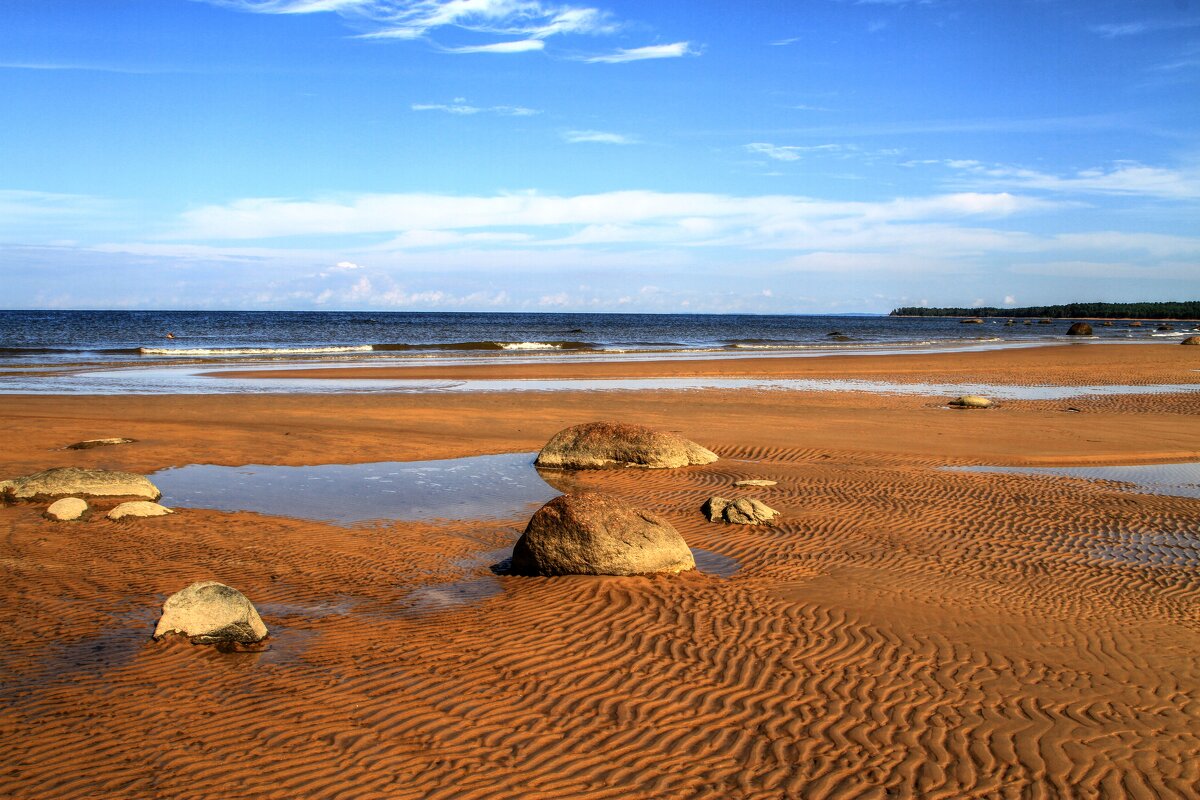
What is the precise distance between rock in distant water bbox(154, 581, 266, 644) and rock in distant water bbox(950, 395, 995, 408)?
21.4 meters

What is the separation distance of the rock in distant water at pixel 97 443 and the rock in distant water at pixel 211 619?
423 inches

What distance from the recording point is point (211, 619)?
285 inches

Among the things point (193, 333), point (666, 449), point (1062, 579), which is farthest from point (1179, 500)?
point (193, 333)

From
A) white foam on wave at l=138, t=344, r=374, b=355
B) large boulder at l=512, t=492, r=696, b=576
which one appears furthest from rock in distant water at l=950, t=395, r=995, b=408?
white foam on wave at l=138, t=344, r=374, b=355

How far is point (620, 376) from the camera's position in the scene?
116ft

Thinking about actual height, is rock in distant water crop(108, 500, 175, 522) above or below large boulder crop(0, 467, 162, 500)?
below

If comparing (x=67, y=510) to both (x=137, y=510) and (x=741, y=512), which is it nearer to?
(x=137, y=510)

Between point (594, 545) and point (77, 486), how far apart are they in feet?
25.2

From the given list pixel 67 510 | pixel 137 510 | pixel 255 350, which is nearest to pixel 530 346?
pixel 255 350

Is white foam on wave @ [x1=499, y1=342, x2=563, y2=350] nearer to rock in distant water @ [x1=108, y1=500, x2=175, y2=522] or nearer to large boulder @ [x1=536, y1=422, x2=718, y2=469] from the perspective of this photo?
large boulder @ [x1=536, y1=422, x2=718, y2=469]

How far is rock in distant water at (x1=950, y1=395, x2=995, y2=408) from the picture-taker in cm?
2431

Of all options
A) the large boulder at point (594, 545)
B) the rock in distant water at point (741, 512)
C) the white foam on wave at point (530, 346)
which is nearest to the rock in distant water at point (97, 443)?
the large boulder at point (594, 545)

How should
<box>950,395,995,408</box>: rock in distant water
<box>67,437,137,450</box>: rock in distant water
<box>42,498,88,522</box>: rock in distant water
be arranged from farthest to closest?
<box>950,395,995,408</box>: rock in distant water, <box>67,437,137,450</box>: rock in distant water, <box>42,498,88,522</box>: rock in distant water

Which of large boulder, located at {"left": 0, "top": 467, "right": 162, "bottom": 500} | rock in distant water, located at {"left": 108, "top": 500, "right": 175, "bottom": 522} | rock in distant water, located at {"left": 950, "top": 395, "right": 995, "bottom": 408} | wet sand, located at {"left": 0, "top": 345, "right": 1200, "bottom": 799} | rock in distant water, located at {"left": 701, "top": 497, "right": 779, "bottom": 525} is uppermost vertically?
rock in distant water, located at {"left": 950, "top": 395, "right": 995, "bottom": 408}
